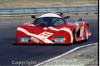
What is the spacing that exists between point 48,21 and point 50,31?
1112mm

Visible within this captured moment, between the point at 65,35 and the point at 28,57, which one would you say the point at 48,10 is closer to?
the point at 65,35

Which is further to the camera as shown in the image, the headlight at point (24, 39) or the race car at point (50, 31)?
the headlight at point (24, 39)

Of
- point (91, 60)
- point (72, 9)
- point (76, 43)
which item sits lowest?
point (72, 9)

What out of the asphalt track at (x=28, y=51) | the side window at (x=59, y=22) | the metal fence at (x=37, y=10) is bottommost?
the metal fence at (x=37, y=10)

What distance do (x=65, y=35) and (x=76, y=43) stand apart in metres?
1.46

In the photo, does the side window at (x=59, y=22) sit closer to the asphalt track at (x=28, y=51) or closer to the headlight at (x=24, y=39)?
the asphalt track at (x=28, y=51)

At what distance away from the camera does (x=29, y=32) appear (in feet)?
50.5

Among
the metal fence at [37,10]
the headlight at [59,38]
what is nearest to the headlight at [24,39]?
the headlight at [59,38]

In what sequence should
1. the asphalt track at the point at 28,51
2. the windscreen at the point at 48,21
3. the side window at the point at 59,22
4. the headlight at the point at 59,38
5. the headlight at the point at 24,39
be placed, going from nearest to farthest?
1. the asphalt track at the point at 28,51
2. the headlight at the point at 59,38
3. the headlight at the point at 24,39
4. the windscreen at the point at 48,21
5. the side window at the point at 59,22

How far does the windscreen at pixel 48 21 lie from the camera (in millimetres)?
16023

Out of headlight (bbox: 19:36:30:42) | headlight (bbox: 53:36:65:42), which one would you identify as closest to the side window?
headlight (bbox: 53:36:65:42)

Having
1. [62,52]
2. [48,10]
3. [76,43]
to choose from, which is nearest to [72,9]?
[48,10]

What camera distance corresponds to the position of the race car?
15.1 metres

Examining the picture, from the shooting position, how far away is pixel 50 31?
15297 mm
